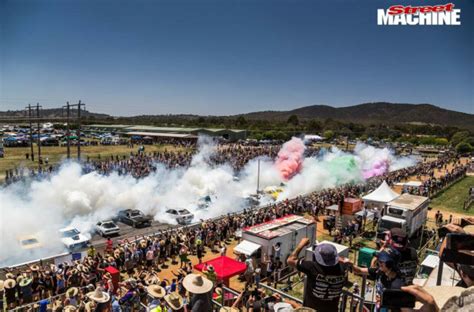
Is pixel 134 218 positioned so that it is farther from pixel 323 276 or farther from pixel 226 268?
pixel 323 276

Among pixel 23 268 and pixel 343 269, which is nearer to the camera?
pixel 343 269

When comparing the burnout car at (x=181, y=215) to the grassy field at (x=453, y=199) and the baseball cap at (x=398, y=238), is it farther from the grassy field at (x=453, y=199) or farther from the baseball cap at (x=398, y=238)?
the grassy field at (x=453, y=199)

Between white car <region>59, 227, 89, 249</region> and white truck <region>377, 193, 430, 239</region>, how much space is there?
16185mm

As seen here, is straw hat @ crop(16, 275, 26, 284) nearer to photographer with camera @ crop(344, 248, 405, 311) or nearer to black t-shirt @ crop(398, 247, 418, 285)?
photographer with camera @ crop(344, 248, 405, 311)

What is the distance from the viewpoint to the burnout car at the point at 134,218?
21.9m

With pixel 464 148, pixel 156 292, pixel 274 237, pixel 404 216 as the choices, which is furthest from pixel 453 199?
pixel 464 148

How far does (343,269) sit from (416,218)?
61.9ft

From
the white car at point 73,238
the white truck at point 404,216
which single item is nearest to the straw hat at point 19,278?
the white car at point 73,238

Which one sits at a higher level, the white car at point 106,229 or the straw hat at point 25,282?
the straw hat at point 25,282

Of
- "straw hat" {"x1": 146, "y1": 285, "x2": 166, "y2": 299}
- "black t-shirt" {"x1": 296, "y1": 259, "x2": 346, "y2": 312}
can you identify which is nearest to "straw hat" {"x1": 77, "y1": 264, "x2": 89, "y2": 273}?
"straw hat" {"x1": 146, "y1": 285, "x2": 166, "y2": 299}

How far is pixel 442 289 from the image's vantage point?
280 cm

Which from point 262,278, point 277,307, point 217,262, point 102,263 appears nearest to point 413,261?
point 277,307

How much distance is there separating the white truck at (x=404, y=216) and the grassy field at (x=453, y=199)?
12.4 meters

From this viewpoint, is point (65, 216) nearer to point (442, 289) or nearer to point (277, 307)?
point (277, 307)
